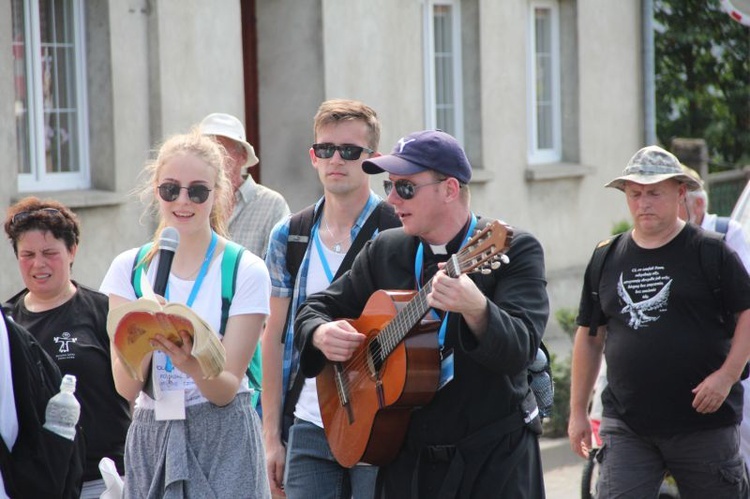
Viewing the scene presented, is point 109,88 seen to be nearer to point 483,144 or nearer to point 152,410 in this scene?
point 483,144

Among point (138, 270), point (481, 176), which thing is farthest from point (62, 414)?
point (481, 176)

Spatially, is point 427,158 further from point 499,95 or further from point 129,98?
point 499,95

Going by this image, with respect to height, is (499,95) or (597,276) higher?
(499,95)

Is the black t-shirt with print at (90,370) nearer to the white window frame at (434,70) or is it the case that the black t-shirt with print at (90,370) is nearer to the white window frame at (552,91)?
the white window frame at (434,70)

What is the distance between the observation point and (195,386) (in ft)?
15.6

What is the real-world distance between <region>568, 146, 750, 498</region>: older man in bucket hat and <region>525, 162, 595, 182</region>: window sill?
8756 mm

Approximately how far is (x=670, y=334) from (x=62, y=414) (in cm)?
275

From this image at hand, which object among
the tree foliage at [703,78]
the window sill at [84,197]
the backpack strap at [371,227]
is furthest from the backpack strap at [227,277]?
the tree foliage at [703,78]

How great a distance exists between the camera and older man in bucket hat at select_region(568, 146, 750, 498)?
5.85 metres

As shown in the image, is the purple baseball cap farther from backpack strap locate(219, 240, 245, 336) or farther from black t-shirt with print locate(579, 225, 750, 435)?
black t-shirt with print locate(579, 225, 750, 435)

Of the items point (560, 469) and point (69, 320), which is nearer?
point (69, 320)

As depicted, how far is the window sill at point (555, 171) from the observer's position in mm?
14922

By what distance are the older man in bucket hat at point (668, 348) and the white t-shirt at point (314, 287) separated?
1.34 metres

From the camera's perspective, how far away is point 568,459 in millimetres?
10109
